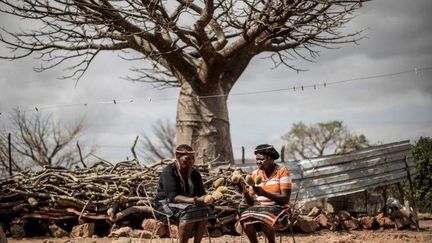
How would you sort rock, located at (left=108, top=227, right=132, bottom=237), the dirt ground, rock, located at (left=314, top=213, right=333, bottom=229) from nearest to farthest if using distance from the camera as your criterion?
the dirt ground, rock, located at (left=108, top=227, right=132, bottom=237), rock, located at (left=314, top=213, right=333, bottom=229)

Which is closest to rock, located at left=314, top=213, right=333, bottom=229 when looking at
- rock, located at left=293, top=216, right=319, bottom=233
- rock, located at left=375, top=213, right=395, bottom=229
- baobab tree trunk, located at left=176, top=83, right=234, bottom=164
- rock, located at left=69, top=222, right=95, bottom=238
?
rock, located at left=293, top=216, right=319, bottom=233

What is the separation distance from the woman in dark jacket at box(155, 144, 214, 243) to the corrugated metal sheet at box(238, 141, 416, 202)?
10.7 ft

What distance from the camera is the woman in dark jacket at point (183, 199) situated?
434cm

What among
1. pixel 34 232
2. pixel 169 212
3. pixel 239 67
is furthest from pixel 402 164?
pixel 34 232

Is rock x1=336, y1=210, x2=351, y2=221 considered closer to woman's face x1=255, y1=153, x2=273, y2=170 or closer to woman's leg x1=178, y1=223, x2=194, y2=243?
woman's face x1=255, y1=153, x2=273, y2=170

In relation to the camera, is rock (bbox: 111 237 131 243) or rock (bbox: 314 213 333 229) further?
rock (bbox: 314 213 333 229)

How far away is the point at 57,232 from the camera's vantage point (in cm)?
680

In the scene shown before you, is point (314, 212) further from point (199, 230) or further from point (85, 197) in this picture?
point (199, 230)

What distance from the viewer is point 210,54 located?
27.6 ft

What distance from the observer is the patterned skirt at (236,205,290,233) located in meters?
4.20

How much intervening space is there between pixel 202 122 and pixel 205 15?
1971 millimetres

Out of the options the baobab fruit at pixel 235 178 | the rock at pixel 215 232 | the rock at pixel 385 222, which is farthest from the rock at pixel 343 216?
the baobab fruit at pixel 235 178

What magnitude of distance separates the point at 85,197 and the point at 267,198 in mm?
3628

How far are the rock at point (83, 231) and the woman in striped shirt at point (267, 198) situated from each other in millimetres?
3113
